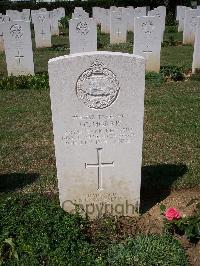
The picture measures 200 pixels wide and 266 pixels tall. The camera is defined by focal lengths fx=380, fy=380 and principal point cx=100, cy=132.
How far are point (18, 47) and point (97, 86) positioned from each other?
25.8 feet

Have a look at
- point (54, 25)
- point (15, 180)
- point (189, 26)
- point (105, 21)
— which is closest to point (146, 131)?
point (15, 180)

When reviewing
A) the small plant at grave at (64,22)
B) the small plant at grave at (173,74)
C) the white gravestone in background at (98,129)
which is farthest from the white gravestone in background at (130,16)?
the white gravestone in background at (98,129)

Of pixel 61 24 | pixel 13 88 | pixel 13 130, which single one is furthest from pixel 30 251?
pixel 61 24

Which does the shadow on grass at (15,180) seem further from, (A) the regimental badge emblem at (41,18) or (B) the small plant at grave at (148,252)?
(A) the regimental badge emblem at (41,18)

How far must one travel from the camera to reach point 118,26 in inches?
681

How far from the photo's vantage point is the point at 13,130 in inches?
291

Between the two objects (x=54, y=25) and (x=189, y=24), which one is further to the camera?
(x=54, y=25)

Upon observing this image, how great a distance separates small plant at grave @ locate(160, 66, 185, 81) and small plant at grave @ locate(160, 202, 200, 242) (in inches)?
275

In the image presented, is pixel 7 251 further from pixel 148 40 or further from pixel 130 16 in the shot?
pixel 130 16

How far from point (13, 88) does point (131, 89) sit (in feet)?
22.5

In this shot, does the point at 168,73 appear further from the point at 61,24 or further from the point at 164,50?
the point at 61,24

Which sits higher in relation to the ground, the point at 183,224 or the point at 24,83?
the point at 24,83

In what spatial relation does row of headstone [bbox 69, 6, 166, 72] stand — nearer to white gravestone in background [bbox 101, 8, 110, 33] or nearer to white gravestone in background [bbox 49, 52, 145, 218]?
white gravestone in background [bbox 49, 52, 145, 218]

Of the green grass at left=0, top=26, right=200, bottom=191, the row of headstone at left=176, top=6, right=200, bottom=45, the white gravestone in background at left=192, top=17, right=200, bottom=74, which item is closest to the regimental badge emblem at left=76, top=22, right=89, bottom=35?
the green grass at left=0, top=26, right=200, bottom=191
